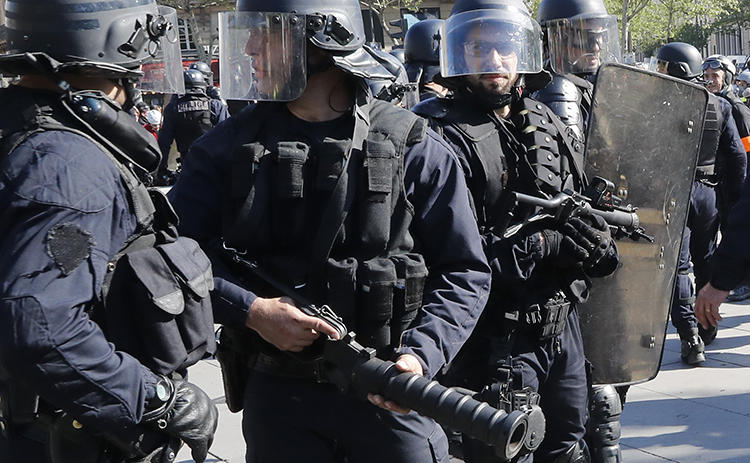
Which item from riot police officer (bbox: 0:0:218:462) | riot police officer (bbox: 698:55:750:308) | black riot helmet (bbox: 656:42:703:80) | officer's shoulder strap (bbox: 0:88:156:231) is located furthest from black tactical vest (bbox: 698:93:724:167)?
officer's shoulder strap (bbox: 0:88:156:231)

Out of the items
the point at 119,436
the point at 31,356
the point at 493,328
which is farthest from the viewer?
the point at 493,328

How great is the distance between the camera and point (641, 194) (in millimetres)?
3906

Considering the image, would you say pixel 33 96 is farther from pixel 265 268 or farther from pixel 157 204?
pixel 265 268

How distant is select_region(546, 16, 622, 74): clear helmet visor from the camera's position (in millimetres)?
4648

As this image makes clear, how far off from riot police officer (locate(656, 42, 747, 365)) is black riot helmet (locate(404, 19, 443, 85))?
1667 millimetres

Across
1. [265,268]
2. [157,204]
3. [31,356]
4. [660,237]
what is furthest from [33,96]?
[660,237]

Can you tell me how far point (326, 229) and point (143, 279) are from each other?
0.58m

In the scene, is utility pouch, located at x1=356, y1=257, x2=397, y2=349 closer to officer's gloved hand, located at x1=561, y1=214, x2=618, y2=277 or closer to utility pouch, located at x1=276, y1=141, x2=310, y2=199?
utility pouch, located at x1=276, y1=141, x2=310, y2=199

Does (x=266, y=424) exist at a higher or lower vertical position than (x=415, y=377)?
lower

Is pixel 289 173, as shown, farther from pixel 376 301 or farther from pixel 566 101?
pixel 566 101

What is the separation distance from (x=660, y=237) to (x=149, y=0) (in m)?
2.35

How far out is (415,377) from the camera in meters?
2.24

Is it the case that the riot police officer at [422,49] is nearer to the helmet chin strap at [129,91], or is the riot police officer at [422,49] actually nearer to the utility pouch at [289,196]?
the utility pouch at [289,196]

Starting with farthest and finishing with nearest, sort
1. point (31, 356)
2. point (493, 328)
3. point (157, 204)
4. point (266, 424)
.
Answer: point (493, 328) < point (266, 424) < point (157, 204) < point (31, 356)
